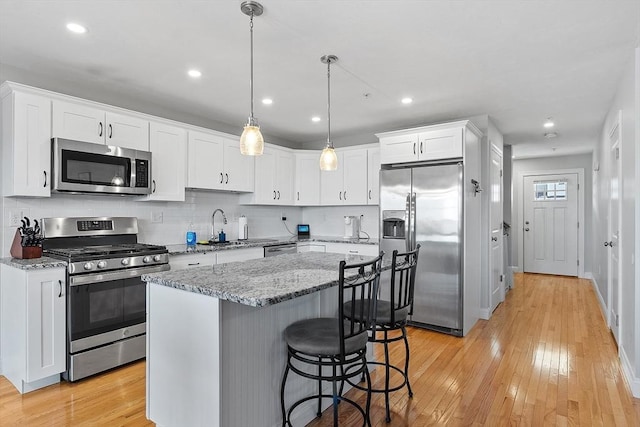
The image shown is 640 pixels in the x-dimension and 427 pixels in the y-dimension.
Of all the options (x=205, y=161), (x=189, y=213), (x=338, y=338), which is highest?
(x=205, y=161)

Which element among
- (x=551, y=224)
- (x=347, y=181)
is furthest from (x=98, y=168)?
(x=551, y=224)

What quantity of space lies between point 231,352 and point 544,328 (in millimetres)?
3844

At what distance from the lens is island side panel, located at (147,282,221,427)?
1751 millimetres

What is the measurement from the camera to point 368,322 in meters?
1.97

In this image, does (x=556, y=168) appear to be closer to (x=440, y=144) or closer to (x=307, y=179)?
(x=440, y=144)

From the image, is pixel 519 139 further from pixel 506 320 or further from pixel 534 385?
pixel 534 385

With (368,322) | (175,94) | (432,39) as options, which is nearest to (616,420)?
(368,322)

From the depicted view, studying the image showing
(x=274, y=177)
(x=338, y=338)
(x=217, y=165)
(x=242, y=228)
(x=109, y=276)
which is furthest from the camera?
(x=274, y=177)

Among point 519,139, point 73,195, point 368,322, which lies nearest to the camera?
point 368,322

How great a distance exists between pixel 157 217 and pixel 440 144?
3.25m

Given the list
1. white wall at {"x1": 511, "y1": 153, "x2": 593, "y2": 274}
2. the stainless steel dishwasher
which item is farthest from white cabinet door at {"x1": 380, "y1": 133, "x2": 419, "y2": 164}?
white wall at {"x1": 511, "y1": 153, "x2": 593, "y2": 274}

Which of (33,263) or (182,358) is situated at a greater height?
(33,263)

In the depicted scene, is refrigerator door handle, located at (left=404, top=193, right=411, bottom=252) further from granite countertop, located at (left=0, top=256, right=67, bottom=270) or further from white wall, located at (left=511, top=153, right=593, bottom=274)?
white wall, located at (left=511, top=153, right=593, bottom=274)

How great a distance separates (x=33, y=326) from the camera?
103 inches
